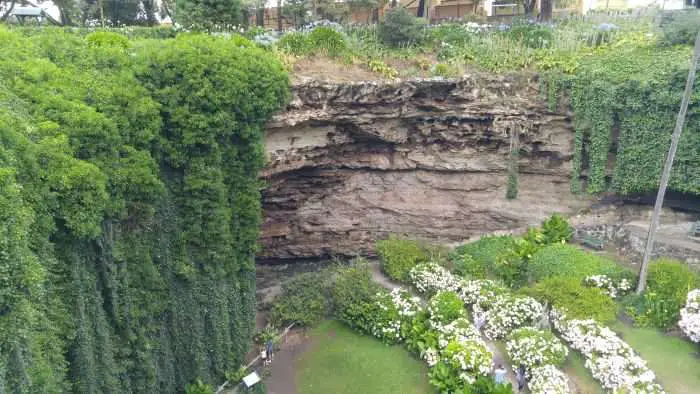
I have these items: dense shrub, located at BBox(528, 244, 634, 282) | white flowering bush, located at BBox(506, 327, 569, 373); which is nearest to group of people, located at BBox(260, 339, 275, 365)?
white flowering bush, located at BBox(506, 327, 569, 373)

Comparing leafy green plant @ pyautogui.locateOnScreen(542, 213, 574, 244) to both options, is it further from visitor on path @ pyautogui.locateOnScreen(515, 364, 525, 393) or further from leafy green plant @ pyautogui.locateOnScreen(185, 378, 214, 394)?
leafy green plant @ pyautogui.locateOnScreen(185, 378, 214, 394)

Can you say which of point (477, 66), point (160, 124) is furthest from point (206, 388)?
point (477, 66)

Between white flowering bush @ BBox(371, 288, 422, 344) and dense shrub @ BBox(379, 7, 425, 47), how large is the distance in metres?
10.3

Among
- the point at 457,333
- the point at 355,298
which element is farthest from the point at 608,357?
the point at 355,298

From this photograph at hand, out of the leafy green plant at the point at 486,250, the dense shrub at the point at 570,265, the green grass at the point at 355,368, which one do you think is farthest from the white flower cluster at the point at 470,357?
the leafy green plant at the point at 486,250

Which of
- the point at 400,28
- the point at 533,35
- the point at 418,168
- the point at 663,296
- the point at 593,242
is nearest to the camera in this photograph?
the point at 663,296

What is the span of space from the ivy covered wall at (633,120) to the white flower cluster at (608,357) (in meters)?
6.28

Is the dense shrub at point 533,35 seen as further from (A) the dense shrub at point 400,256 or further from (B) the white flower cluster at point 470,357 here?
(B) the white flower cluster at point 470,357

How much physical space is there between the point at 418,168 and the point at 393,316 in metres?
6.64

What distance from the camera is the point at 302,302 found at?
50.3 ft

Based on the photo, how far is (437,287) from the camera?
15609mm

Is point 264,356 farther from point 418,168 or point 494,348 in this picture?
point 418,168

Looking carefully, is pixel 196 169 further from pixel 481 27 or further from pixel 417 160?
pixel 481 27

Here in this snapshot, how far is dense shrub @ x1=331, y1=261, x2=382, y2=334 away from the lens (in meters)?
14.7
